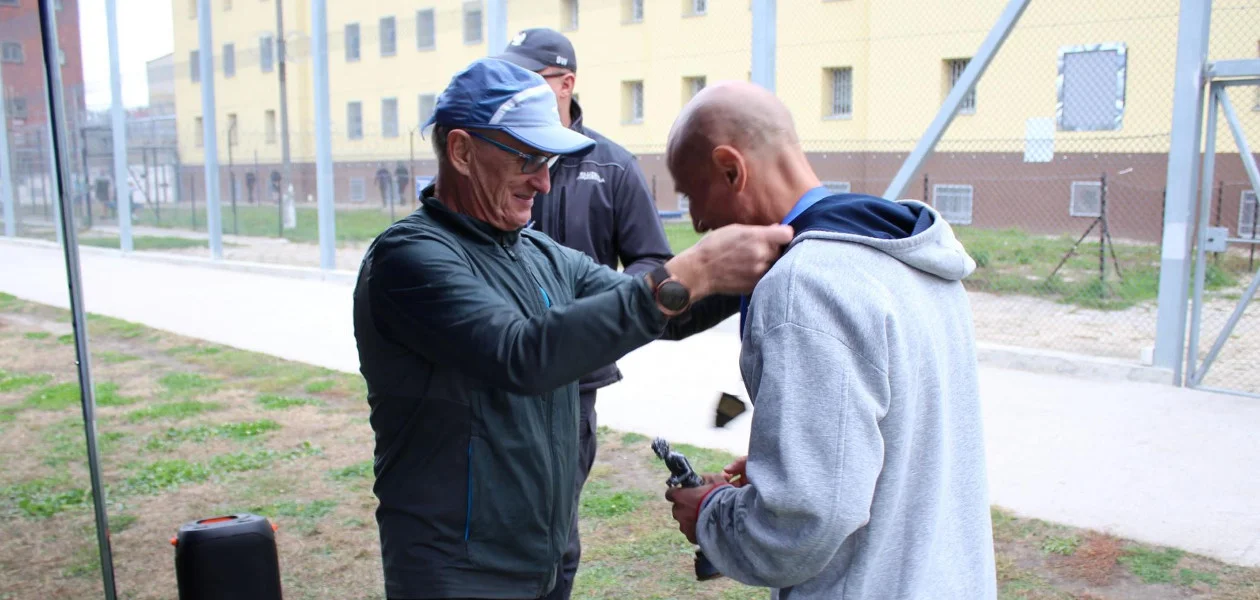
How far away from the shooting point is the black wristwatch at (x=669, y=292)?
1900 millimetres

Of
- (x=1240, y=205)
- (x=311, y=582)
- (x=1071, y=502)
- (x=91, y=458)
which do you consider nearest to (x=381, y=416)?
(x=91, y=458)

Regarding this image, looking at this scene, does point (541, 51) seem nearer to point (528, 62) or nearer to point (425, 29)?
point (528, 62)

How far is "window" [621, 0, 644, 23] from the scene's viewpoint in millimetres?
22078

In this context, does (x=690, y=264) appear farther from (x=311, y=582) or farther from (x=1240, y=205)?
(x=1240, y=205)

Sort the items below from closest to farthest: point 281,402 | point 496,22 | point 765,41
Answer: point 281,402 → point 765,41 → point 496,22

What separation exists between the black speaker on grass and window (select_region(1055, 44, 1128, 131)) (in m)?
7.70

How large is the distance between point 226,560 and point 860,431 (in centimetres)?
292

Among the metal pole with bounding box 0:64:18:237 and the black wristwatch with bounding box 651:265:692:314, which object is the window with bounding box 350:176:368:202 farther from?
the black wristwatch with bounding box 651:265:692:314

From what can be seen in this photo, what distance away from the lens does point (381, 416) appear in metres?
2.21

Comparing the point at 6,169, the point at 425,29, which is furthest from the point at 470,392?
the point at 425,29

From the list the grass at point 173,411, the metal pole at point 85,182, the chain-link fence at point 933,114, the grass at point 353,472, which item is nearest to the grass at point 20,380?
the grass at point 173,411

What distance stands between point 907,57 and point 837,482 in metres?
17.7

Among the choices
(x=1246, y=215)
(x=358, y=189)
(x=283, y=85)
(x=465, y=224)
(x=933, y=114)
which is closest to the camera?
(x=465, y=224)

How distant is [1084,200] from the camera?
57.4 ft
